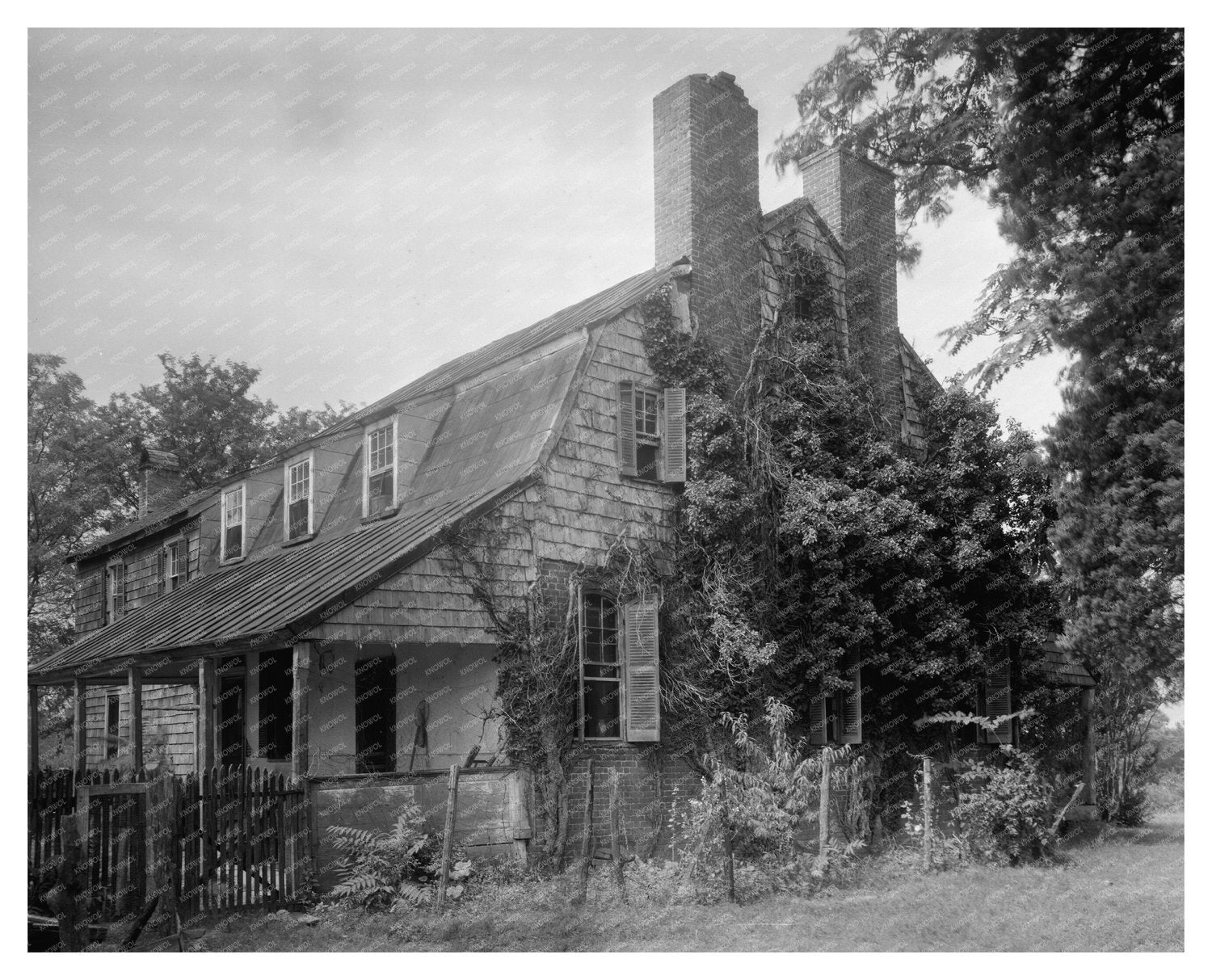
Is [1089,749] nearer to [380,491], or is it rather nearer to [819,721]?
[819,721]

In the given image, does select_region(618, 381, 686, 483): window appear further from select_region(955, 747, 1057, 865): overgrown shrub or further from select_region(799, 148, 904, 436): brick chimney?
select_region(955, 747, 1057, 865): overgrown shrub

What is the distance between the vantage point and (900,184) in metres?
18.9

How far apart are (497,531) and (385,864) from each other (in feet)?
12.6

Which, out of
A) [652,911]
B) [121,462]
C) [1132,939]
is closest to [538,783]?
[652,911]

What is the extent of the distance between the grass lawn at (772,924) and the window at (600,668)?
7.26 ft

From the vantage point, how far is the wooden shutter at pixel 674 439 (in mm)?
14953

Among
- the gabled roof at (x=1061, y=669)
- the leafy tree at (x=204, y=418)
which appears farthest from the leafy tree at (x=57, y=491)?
the gabled roof at (x=1061, y=669)

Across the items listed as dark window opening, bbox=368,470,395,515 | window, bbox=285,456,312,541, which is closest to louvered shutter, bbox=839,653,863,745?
dark window opening, bbox=368,470,395,515

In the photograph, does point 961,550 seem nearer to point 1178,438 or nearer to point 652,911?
point 1178,438

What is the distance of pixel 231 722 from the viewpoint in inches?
723

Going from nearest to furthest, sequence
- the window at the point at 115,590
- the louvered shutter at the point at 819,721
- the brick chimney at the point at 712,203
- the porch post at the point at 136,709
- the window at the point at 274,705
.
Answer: the porch post at the point at 136,709 → the louvered shutter at the point at 819,721 → the brick chimney at the point at 712,203 → the window at the point at 274,705 → the window at the point at 115,590

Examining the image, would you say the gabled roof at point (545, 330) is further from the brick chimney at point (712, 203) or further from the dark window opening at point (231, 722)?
the dark window opening at point (231, 722)

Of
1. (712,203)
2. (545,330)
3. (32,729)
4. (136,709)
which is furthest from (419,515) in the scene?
(32,729)

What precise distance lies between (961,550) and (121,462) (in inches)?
724
